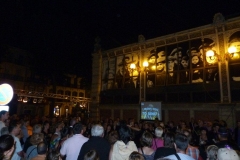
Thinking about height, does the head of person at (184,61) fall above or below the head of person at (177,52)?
below

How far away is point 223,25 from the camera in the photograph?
534 inches

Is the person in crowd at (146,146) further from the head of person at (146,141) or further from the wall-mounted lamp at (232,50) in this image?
the wall-mounted lamp at (232,50)

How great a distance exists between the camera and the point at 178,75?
15617 mm

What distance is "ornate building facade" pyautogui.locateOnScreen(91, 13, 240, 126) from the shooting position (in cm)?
1305

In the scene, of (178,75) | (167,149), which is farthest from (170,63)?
(167,149)

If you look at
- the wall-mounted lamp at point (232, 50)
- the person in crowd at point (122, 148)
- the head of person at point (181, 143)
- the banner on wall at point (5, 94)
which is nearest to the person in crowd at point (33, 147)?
the person in crowd at point (122, 148)

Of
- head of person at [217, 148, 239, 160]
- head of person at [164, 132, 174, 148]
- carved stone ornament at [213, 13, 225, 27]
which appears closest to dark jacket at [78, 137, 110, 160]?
head of person at [164, 132, 174, 148]

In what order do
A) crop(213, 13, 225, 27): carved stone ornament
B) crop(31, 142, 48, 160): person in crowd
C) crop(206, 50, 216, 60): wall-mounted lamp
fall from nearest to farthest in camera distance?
crop(31, 142, 48, 160): person in crowd < crop(206, 50, 216, 60): wall-mounted lamp < crop(213, 13, 225, 27): carved stone ornament

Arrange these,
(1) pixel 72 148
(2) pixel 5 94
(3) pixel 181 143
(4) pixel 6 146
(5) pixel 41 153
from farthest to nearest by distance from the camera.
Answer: (2) pixel 5 94 → (1) pixel 72 148 → (5) pixel 41 153 → (3) pixel 181 143 → (4) pixel 6 146

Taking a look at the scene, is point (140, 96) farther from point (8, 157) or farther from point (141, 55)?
point (8, 157)

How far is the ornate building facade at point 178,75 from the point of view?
13055 mm

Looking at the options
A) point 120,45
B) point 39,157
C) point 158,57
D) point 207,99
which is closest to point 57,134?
point 39,157

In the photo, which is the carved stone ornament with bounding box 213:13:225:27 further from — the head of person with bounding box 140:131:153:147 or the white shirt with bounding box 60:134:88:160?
the white shirt with bounding box 60:134:88:160

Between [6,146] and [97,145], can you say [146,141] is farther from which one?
[6,146]
